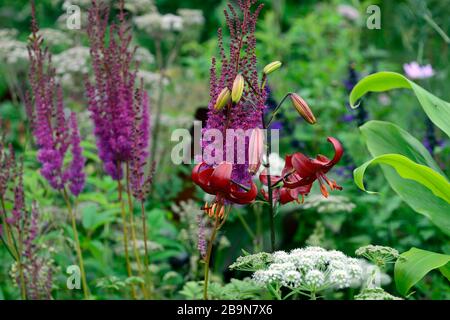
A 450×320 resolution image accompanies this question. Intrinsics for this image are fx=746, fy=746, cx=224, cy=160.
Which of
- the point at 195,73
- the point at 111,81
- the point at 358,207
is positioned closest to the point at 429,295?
the point at 358,207

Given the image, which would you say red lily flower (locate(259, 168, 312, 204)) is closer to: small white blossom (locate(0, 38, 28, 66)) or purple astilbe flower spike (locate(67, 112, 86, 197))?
purple astilbe flower spike (locate(67, 112, 86, 197))

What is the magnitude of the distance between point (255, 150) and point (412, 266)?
70cm

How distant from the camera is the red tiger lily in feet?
6.36

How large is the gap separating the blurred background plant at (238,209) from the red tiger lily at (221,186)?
11.5 inches

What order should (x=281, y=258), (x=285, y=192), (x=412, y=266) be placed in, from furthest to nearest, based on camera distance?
(x=412, y=266) → (x=285, y=192) → (x=281, y=258)

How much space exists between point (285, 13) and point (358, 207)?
5029 millimetres

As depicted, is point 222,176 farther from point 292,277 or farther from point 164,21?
point 164,21

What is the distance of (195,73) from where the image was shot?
5.70 metres

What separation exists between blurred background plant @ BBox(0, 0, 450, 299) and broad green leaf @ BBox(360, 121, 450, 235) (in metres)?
0.46

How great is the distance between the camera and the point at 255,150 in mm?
1976

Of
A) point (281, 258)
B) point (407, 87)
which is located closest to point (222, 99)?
point (281, 258)

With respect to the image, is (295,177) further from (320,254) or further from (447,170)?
(447,170)

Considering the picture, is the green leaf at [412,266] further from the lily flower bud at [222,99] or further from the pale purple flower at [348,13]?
the pale purple flower at [348,13]

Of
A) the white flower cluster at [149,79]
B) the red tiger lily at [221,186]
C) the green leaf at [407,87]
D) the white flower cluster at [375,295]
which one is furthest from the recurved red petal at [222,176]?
the white flower cluster at [149,79]
